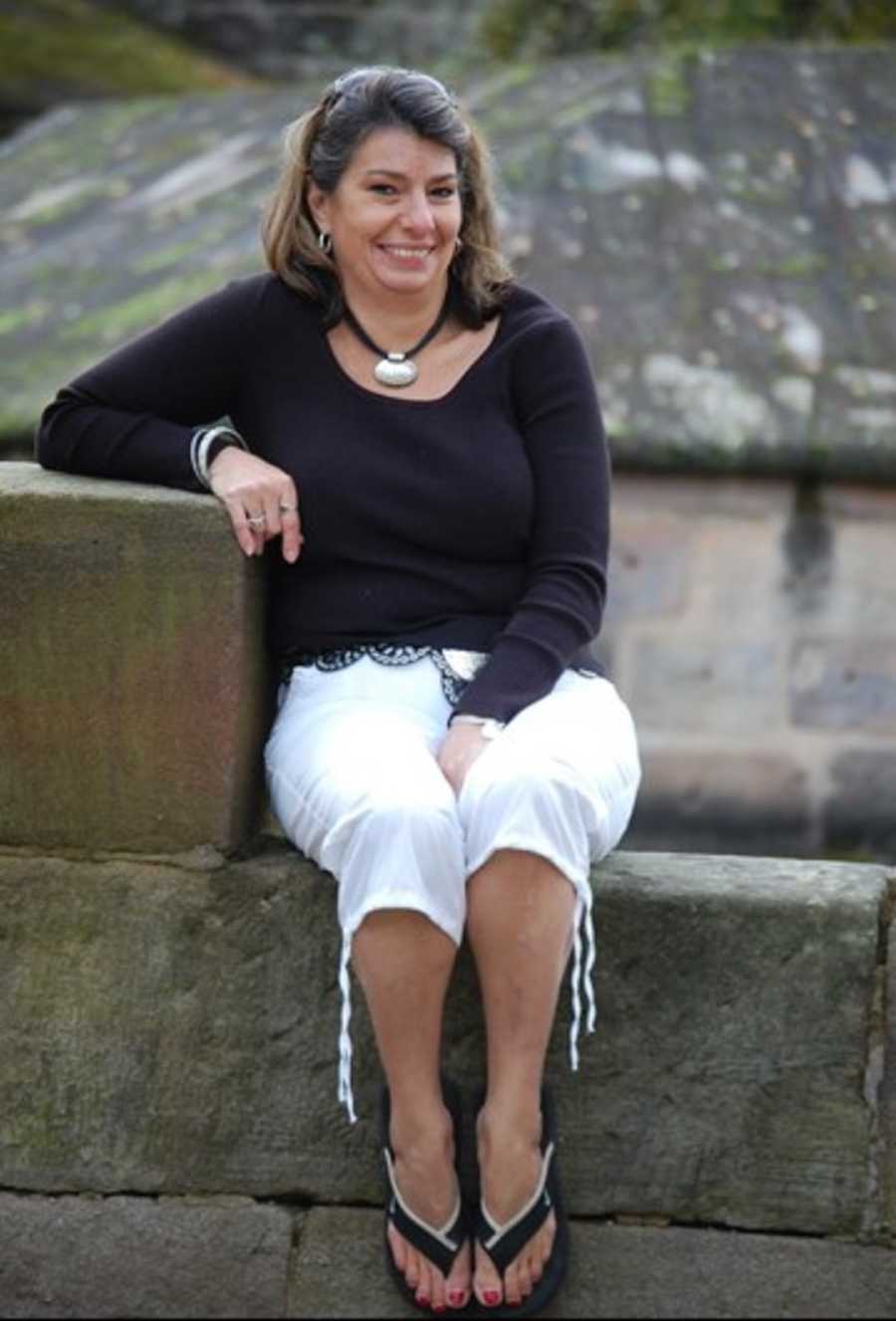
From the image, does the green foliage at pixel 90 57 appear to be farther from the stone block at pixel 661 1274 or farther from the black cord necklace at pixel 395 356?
A: the stone block at pixel 661 1274

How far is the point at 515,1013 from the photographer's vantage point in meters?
3.63

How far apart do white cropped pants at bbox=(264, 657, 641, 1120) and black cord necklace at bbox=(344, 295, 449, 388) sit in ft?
1.34

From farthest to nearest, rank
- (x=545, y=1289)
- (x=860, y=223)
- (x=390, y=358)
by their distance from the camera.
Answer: (x=860, y=223) < (x=390, y=358) < (x=545, y=1289)

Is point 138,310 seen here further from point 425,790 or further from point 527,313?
point 425,790

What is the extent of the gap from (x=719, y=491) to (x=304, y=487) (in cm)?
A: 347

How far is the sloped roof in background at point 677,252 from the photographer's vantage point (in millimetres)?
7176

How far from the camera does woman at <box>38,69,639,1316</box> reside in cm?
363

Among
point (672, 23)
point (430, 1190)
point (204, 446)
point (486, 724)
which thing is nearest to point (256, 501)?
point (204, 446)

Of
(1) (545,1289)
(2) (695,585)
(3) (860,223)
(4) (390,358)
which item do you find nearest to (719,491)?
(2) (695,585)

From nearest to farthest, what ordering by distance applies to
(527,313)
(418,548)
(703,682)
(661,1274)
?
(661,1274)
(418,548)
(527,313)
(703,682)

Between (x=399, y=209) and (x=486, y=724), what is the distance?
75 centimetres

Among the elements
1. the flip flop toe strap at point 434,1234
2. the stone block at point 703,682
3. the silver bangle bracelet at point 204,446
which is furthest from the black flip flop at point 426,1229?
the stone block at point 703,682

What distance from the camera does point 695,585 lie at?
738 cm

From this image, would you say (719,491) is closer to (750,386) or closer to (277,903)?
(750,386)
